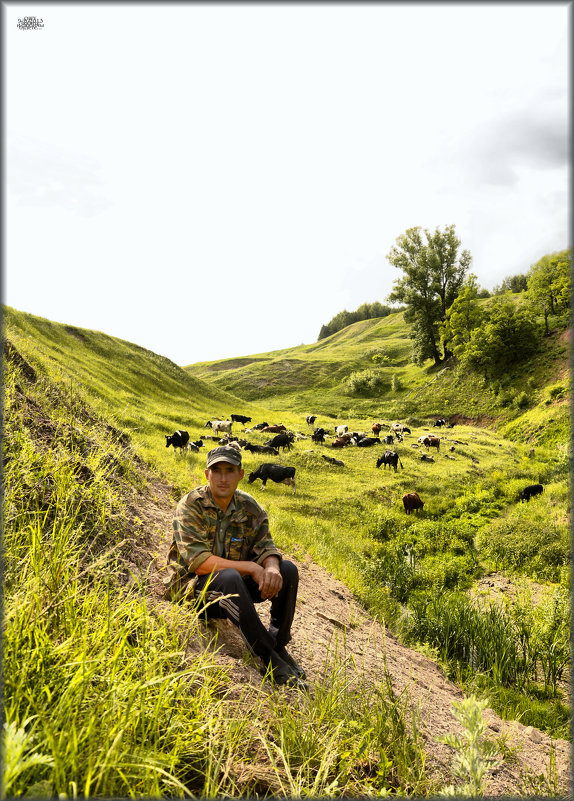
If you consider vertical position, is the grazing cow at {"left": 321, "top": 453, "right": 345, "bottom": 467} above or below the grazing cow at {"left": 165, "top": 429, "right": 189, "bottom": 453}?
A: below

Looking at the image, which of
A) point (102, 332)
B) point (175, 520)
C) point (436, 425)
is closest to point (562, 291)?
point (436, 425)

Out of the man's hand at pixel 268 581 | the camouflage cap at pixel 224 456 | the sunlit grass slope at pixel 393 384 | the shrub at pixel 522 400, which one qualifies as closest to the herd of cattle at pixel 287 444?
the camouflage cap at pixel 224 456

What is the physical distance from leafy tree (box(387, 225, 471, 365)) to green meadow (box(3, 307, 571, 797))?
1217 inches

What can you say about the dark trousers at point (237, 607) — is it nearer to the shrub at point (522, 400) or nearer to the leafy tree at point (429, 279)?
the shrub at point (522, 400)

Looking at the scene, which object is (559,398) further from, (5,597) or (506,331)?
(5,597)

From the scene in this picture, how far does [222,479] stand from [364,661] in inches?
73.6

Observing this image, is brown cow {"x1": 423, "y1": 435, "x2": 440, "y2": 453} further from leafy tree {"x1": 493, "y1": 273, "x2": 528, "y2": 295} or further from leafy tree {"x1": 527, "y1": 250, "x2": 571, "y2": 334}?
leafy tree {"x1": 493, "y1": 273, "x2": 528, "y2": 295}

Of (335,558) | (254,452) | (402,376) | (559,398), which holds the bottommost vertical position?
(335,558)

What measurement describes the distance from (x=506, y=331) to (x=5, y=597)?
148 ft

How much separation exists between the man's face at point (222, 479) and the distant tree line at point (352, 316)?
13190cm

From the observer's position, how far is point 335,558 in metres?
8.77

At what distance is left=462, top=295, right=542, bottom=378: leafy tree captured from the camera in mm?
38906

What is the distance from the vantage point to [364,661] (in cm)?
307

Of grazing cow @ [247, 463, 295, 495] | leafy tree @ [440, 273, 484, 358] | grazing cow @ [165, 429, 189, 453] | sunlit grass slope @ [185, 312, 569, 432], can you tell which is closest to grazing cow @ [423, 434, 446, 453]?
sunlit grass slope @ [185, 312, 569, 432]
